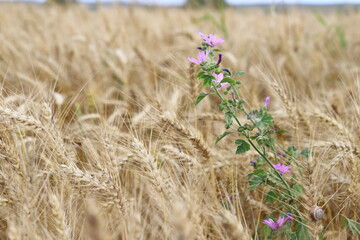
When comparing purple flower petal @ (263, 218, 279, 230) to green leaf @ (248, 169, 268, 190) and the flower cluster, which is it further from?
the flower cluster

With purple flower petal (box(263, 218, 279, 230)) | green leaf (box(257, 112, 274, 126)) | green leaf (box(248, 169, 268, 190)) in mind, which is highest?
green leaf (box(257, 112, 274, 126))

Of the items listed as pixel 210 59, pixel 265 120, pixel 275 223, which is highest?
pixel 210 59

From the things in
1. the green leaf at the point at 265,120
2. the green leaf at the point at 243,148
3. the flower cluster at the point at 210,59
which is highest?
the flower cluster at the point at 210,59

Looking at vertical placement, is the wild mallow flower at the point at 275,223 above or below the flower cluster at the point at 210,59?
below

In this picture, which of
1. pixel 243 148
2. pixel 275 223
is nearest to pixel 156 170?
pixel 243 148

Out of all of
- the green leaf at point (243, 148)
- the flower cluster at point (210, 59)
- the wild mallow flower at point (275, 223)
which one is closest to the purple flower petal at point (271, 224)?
the wild mallow flower at point (275, 223)

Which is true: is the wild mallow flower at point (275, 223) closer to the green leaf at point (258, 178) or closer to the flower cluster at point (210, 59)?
the green leaf at point (258, 178)

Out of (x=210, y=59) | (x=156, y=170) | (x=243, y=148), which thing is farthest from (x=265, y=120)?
(x=156, y=170)

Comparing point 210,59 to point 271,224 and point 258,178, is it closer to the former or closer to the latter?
point 258,178

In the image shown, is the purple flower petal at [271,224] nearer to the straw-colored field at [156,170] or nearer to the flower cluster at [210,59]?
the straw-colored field at [156,170]

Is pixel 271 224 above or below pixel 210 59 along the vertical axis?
below

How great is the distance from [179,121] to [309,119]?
666mm

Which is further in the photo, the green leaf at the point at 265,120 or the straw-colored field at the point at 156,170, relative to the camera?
the green leaf at the point at 265,120

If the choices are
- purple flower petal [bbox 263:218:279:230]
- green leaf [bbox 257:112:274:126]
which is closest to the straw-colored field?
purple flower petal [bbox 263:218:279:230]
